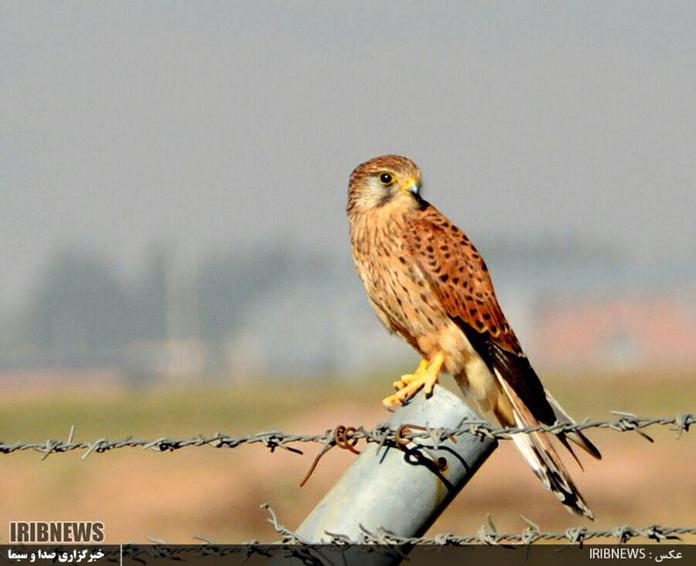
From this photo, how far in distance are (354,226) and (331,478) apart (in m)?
23.5

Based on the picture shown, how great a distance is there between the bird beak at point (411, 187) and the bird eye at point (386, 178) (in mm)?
64

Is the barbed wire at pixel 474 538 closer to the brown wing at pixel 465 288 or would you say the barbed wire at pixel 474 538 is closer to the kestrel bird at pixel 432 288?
the kestrel bird at pixel 432 288

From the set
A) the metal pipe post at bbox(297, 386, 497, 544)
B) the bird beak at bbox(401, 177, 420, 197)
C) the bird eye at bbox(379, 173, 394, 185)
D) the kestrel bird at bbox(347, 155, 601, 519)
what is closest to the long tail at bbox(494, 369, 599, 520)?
the kestrel bird at bbox(347, 155, 601, 519)

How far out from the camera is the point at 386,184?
22.9 feet

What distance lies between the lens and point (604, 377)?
282 ft

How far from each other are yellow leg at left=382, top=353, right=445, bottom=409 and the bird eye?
872 millimetres

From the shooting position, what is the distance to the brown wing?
6.62 metres

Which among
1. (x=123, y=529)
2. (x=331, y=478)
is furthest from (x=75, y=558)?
(x=331, y=478)

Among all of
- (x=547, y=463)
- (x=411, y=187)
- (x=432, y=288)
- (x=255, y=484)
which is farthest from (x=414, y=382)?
(x=255, y=484)

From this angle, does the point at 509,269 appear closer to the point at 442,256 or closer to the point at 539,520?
the point at 539,520

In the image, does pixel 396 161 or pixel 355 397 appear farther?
pixel 355 397

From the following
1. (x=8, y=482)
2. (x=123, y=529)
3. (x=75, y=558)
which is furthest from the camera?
(x=8, y=482)

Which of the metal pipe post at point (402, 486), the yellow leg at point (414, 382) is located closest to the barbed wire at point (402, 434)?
the metal pipe post at point (402, 486)

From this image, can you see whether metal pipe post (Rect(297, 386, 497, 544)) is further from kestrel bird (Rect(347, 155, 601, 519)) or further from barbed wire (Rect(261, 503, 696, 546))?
kestrel bird (Rect(347, 155, 601, 519))
